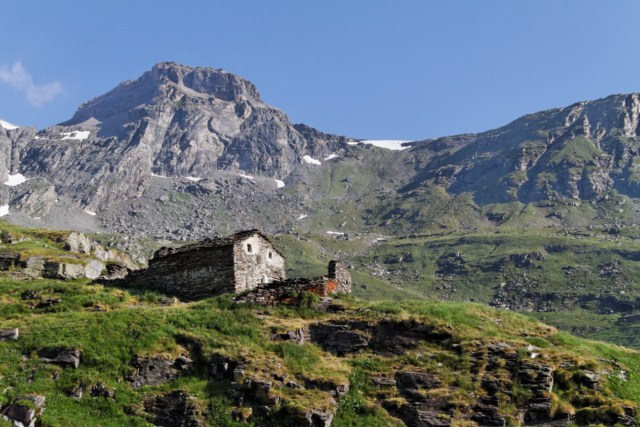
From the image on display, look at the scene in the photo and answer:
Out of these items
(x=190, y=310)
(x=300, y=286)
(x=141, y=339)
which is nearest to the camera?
(x=141, y=339)

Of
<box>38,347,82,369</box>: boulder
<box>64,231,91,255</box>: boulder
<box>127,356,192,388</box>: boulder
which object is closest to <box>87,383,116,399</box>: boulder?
<box>127,356,192,388</box>: boulder

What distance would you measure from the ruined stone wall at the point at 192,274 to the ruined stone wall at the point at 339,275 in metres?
6.44

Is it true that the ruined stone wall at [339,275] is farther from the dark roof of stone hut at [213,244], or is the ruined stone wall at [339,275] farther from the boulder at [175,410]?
the boulder at [175,410]

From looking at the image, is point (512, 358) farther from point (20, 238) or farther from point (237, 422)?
point (20, 238)

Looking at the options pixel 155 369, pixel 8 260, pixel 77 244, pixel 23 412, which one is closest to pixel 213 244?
pixel 155 369

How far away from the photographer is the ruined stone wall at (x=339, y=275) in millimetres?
39906

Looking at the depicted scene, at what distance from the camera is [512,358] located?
2945cm

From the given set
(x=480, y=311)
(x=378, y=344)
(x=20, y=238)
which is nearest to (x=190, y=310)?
(x=378, y=344)

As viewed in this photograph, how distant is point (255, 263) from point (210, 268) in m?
3.30

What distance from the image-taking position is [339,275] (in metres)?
40.6

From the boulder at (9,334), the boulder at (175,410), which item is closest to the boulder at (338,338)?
the boulder at (175,410)

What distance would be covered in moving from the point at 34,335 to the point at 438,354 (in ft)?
62.2

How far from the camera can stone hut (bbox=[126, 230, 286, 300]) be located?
4144 cm

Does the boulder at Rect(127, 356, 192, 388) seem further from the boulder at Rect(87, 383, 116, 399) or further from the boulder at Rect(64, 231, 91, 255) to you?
the boulder at Rect(64, 231, 91, 255)
